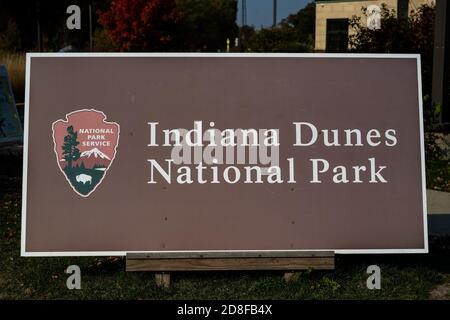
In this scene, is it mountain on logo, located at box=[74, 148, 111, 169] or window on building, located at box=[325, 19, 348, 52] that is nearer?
mountain on logo, located at box=[74, 148, 111, 169]

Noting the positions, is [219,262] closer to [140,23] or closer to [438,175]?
[438,175]

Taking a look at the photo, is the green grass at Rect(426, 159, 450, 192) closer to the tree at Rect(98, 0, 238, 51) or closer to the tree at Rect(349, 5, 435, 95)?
the tree at Rect(349, 5, 435, 95)

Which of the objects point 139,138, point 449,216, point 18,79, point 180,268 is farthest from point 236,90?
point 18,79

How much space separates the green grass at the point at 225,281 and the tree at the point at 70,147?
0.95m

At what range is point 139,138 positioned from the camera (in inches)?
200

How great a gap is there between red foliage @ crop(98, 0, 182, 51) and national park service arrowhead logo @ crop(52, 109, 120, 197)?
109 ft

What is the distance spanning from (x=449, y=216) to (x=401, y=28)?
14.1 feet

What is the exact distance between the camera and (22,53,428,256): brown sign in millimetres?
5055

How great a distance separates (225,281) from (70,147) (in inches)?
58.9

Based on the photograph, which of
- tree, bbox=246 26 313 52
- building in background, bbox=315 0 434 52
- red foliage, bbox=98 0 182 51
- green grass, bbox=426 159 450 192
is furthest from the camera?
red foliage, bbox=98 0 182 51

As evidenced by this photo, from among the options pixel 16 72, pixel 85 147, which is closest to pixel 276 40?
pixel 16 72

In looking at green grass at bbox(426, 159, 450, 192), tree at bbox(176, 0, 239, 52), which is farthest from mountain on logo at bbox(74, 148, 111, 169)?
tree at bbox(176, 0, 239, 52)

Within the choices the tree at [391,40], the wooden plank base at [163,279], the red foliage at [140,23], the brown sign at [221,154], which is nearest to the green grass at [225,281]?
the wooden plank base at [163,279]

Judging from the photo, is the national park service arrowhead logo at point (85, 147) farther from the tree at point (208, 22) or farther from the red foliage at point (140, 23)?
the tree at point (208, 22)
